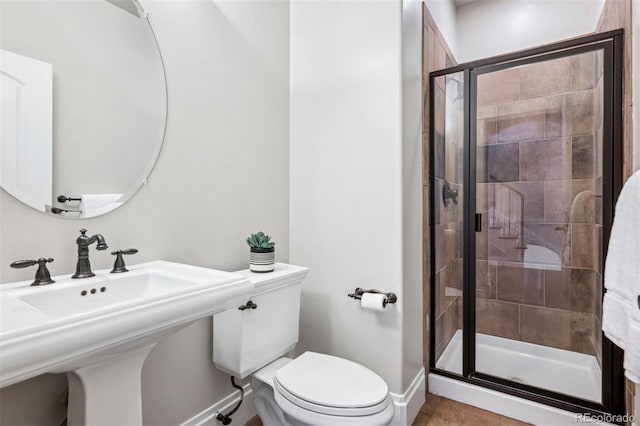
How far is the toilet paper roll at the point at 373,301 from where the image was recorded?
5.18 ft

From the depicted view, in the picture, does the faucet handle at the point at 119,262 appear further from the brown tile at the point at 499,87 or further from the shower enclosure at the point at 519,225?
the brown tile at the point at 499,87

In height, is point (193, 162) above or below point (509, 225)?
above

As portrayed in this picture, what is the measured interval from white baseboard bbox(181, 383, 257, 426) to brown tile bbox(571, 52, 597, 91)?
→ 2342 mm

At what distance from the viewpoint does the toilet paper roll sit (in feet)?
5.18

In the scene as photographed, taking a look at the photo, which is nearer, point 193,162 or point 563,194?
point 193,162

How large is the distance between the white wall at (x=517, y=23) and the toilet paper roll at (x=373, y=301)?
225 cm

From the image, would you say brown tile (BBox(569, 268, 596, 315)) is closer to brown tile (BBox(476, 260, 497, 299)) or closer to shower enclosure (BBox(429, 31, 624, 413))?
shower enclosure (BBox(429, 31, 624, 413))

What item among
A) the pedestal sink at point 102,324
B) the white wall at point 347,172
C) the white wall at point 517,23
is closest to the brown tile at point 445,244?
the white wall at point 347,172

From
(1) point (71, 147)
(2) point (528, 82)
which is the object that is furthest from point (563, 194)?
(1) point (71, 147)

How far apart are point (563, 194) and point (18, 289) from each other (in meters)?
2.49

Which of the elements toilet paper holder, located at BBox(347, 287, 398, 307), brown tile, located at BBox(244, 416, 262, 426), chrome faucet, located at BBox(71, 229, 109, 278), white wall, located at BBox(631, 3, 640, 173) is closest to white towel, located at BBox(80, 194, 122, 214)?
chrome faucet, located at BBox(71, 229, 109, 278)

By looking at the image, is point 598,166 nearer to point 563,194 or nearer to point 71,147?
point 563,194

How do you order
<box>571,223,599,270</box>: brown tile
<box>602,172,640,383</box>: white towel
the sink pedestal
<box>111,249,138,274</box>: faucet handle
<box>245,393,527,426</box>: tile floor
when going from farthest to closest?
1. <box>571,223,599,270</box>: brown tile
2. <box>245,393,527,426</box>: tile floor
3. <box>602,172,640,383</box>: white towel
4. <box>111,249,138,274</box>: faucet handle
5. the sink pedestal

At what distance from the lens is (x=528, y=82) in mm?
1938
